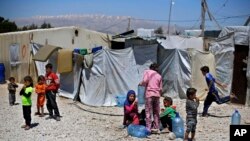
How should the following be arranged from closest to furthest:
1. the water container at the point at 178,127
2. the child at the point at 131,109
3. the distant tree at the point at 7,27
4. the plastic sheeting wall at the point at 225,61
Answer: the water container at the point at 178,127 < the child at the point at 131,109 < the plastic sheeting wall at the point at 225,61 < the distant tree at the point at 7,27

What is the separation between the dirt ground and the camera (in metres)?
8.82

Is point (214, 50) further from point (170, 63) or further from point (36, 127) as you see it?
point (36, 127)

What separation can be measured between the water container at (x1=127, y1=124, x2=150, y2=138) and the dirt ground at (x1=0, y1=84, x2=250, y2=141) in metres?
0.14

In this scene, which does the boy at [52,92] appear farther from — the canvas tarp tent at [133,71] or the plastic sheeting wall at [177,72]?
the plastic sheeting wall at [177,72]

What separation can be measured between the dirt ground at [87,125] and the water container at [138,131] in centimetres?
14

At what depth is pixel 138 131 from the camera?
8.87 meters

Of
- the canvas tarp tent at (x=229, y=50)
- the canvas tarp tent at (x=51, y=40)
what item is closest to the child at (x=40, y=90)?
the canvas tarp tent at (x=51, y=40)

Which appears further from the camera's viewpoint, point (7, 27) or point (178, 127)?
point (7, 27)

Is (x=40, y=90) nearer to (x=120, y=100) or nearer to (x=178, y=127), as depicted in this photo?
(x=120, y=100)

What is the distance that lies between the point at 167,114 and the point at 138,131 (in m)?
0.82

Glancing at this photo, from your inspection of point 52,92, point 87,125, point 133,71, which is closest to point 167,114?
point 87,125

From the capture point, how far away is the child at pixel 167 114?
9.09 meters

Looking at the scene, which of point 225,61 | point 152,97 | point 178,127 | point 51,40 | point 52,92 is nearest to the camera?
point 178,127

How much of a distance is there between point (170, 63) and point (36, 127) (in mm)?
7242
